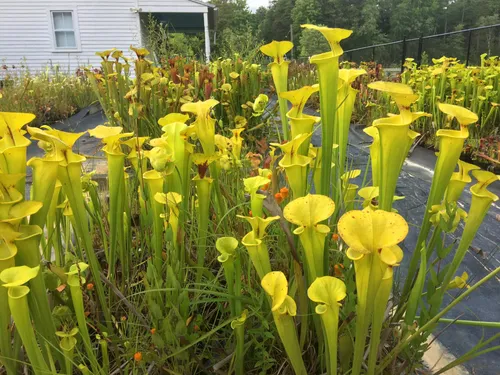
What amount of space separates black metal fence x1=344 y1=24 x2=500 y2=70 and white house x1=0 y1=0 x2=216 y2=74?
5.76 metres

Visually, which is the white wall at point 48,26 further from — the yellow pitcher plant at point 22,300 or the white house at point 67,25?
the yellow pitcher plant at point 22,300

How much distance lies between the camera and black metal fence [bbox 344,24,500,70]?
8.05 metres

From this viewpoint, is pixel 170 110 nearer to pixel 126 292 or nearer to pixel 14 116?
pixel 126 292

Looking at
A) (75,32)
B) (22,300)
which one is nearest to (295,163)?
(22,300)

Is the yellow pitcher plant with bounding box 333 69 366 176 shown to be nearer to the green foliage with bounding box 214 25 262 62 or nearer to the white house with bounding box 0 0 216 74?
the green foliage with bounding box 214 25 262 62

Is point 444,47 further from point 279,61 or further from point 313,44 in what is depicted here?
point 313,44

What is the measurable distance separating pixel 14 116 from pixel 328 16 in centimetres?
5607

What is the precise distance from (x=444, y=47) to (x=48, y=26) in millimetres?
12084

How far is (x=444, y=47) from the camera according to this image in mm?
10633

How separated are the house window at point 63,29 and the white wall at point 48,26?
184 mm

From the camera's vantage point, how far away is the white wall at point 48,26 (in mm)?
12422

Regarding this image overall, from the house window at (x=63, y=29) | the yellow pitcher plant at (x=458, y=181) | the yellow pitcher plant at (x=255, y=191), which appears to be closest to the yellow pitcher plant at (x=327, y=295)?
the yellow pitcher plant at (x=255, y=191)

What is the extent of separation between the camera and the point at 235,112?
325 centimetres

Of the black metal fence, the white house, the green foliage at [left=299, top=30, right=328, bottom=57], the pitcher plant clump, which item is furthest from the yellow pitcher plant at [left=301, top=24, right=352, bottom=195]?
the green foliage at [left=299, top=30, right=328, bottom=57]
